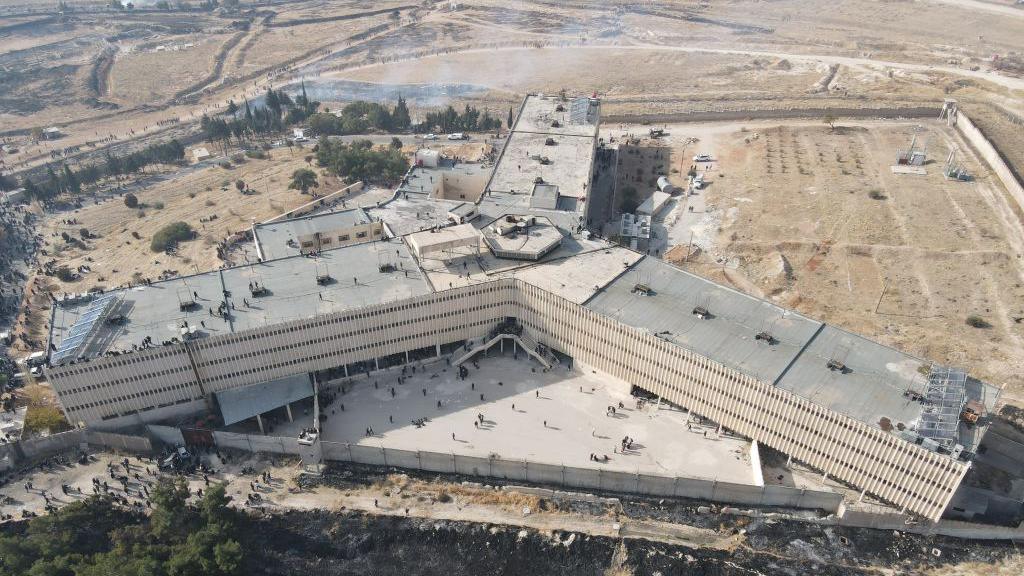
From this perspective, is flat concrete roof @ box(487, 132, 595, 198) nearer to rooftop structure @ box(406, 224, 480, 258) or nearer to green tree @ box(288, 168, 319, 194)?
rooftop structure @ box(406, 224, 480, 258)

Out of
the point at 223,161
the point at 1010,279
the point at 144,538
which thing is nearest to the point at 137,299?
the point at 144,538

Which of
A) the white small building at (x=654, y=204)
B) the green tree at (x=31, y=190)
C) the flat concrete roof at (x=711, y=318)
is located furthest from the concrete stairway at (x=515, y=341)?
the green tree at (x=31, y=190)

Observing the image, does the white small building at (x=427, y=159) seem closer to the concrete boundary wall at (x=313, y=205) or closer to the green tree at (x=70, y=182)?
the concrete boundary wall at (x=313, y=205)

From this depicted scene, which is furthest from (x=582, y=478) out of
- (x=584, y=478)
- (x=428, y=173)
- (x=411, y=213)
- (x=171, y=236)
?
(x=171, y=236)

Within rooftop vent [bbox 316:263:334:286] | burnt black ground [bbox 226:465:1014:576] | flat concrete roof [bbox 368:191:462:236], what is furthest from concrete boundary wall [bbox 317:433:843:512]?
flat concrete roof [bbox 368:191:462:236]

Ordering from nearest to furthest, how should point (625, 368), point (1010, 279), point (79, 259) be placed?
point (625, 368) → point (1010, 279) → point (79, 259)

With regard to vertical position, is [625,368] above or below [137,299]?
below

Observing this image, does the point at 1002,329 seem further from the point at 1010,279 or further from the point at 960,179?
the point at 960,179
